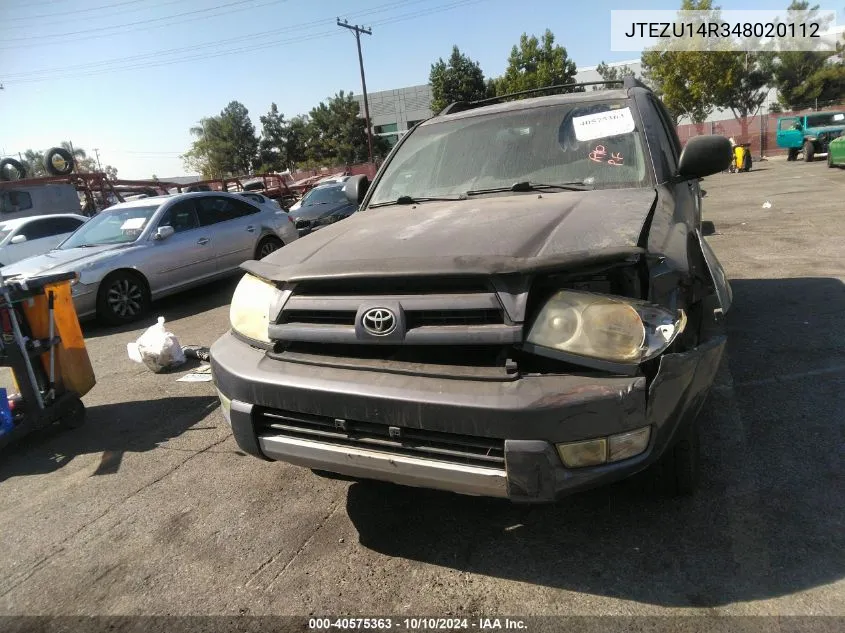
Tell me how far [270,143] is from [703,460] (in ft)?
230

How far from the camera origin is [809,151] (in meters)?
25.2

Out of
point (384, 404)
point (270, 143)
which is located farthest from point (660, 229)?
point (270, 143)

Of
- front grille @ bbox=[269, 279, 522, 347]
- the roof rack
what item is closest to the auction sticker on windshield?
the roof rack

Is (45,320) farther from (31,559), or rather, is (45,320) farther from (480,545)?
(480,545)

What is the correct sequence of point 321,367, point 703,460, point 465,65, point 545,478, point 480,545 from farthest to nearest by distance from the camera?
point 465,65 → point 703,460 → point 480,545 → point 321,367 → point 545,478

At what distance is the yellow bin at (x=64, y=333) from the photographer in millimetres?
3924

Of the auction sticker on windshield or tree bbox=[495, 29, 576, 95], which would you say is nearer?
the auction sticker on windshield

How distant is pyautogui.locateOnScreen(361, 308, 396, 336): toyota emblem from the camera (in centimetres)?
207

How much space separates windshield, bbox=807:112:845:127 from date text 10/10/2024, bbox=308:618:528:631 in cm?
3001

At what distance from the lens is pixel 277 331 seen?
7.66 ft

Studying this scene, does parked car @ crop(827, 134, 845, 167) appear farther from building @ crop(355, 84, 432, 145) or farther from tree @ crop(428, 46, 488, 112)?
building @ crop(355, 84, 432, 145)

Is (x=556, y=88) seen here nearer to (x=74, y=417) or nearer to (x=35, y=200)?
(x=74, y=417)

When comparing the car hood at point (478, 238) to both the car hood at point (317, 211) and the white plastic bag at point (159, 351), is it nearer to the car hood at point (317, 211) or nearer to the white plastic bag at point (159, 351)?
Answer: the white plastic bag at point (159, 351)

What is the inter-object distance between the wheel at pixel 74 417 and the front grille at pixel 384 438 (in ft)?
8.37
